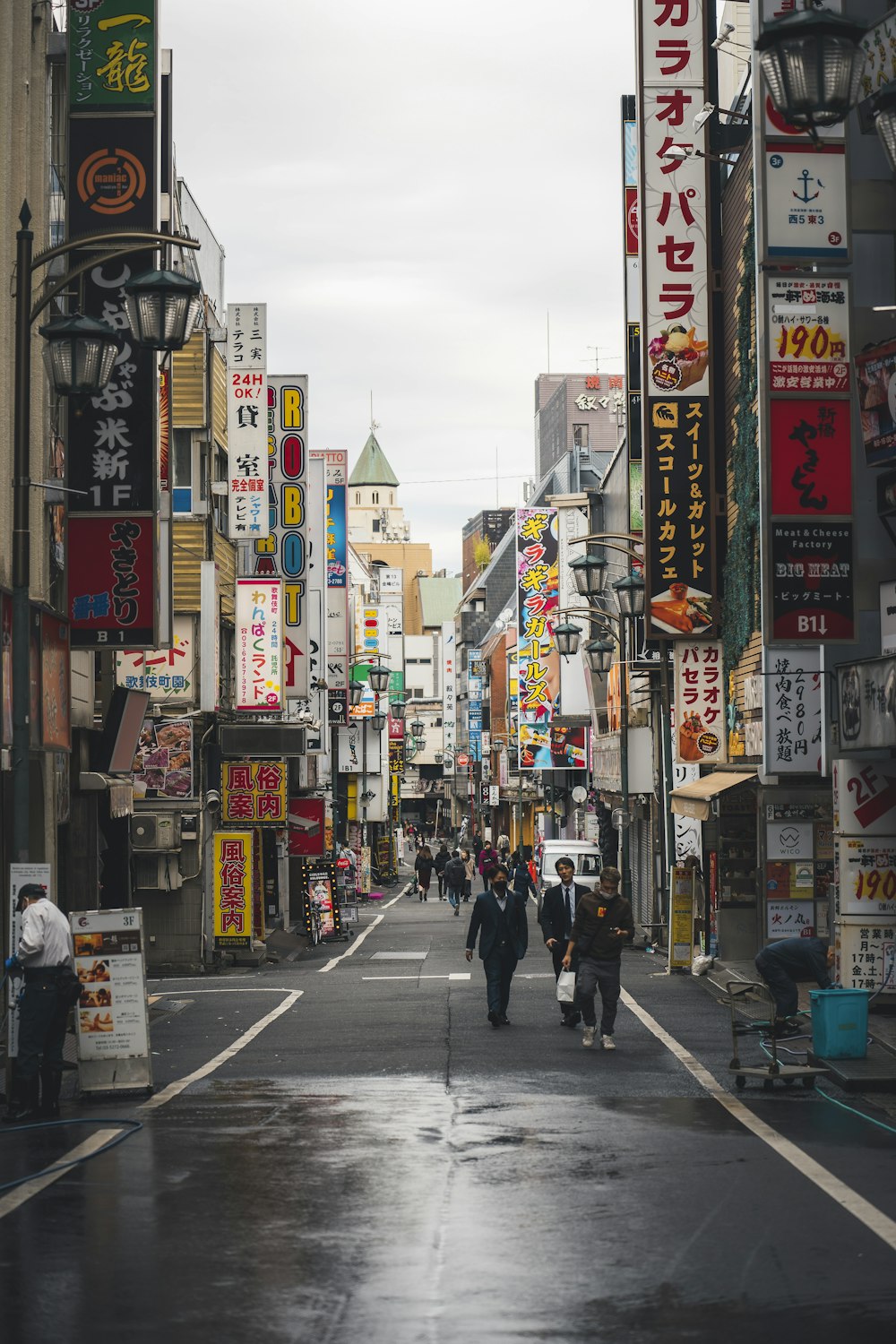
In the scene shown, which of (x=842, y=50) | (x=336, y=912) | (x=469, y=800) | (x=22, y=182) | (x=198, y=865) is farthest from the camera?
(x=469, y=800)

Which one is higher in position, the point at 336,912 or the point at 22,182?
the point at 22,182

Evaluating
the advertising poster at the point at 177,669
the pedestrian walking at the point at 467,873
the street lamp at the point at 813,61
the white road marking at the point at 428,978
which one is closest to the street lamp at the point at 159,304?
the street lamp at the point at 813,61

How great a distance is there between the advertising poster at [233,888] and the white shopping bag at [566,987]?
15.3m

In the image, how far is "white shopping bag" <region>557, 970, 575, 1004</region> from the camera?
768 inches

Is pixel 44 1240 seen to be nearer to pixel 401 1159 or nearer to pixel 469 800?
pixel 401 1159

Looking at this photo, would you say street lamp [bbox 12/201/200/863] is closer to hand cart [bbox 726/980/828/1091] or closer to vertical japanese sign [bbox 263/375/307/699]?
hand cart [bbox 726/980/828/1091]

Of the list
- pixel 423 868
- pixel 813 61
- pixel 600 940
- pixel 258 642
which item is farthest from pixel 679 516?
pixel 423 868

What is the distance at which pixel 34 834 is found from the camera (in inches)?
789

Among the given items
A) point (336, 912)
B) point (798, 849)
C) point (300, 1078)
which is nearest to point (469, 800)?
point (336, 912)

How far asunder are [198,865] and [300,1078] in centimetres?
1856

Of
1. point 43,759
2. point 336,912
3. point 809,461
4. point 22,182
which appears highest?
point 22,182

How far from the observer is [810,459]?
2033cm

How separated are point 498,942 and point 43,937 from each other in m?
6.70

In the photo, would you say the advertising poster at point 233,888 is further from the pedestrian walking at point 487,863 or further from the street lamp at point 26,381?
the street lamp at point 26,381
